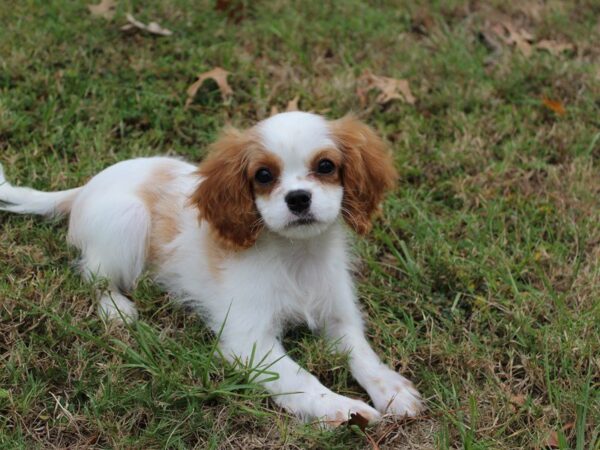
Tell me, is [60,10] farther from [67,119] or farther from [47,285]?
[47,285]

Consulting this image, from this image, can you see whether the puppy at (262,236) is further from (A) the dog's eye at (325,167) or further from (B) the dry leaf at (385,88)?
(B) the dry leaf at (385,88)

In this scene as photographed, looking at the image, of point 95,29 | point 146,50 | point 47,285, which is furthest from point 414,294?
point 95,29

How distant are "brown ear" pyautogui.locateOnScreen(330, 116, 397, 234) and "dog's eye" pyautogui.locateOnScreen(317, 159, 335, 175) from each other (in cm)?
11

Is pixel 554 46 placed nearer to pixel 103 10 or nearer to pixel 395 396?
pixel 103 10

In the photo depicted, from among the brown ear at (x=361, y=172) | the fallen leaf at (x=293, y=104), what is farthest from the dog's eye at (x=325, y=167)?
the fallen leaf at (x=293, y=104)

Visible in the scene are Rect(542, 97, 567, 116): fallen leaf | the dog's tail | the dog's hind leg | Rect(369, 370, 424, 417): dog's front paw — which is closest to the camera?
Rect(369, 370, 424, 417): dog's front paw

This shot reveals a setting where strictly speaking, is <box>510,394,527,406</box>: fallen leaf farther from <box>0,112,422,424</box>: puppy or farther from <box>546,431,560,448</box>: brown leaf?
<box>0,112,422,424</box>: puppy

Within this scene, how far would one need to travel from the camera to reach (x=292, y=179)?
3.34m

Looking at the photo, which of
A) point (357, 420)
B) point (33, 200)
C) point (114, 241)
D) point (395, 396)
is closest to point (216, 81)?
point (33, 200)

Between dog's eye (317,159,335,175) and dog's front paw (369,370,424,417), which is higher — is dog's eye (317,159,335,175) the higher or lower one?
the higher one

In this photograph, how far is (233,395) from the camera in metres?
3.30

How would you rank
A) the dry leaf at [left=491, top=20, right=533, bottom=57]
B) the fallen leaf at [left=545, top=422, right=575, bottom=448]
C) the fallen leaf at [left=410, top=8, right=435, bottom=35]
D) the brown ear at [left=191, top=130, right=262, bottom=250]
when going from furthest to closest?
the fallen leaf at [left=410, top=8, right=435, bottom=35]
the dry leaf at [left=491, top=20, right=533, bottom=57]
the brown ear at [left=191, top=130, right=262, bottom=250]
the fallen leaf at [left=545, top=422, right=575, bottom=448]

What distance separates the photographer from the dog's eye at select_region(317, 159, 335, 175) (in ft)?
11.2

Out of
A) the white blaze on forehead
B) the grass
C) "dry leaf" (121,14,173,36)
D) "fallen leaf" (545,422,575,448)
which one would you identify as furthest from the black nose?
"dry leaf" (121,14,173,36)
